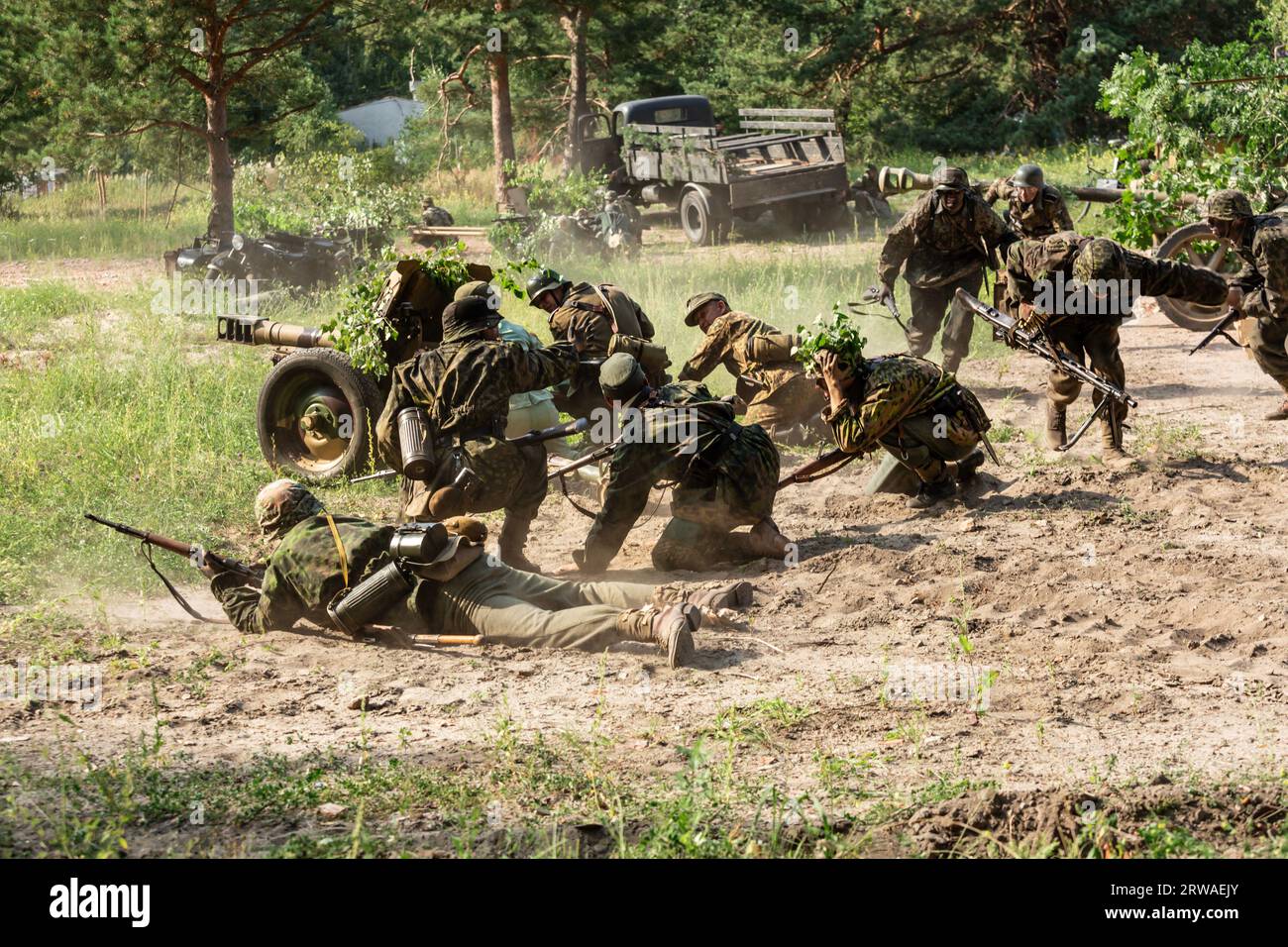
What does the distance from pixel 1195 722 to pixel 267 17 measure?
50.6 ft

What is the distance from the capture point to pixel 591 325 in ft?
30.1

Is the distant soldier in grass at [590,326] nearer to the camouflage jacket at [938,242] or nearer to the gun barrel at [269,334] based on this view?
the gun barrel at [269,334]

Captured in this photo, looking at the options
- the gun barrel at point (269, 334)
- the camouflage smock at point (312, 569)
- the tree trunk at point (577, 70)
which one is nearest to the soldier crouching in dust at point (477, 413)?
the camouflage smock at point (312, 569)

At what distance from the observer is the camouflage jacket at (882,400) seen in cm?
821

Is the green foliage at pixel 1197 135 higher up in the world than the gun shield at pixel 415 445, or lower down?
higher up

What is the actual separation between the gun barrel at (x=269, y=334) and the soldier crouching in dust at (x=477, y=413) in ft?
6.07

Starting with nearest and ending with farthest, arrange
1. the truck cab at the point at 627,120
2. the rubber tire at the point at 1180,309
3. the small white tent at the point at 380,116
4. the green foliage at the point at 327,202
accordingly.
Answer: the rubber tire at the point at 1180,309 < the green foliage at the point at 327,202 < the truck cab at the point at 627,120 < the small white tent at the point at 380,116

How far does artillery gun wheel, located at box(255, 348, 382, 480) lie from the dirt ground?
1487mm

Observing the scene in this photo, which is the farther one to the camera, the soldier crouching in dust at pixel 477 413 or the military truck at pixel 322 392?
the military truck at pixel 322 392

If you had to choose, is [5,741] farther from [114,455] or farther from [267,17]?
[267,17]

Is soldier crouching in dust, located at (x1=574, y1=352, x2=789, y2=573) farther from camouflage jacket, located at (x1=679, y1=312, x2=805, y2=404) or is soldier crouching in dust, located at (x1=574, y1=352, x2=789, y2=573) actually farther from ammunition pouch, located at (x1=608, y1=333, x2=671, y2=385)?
camouflage jacket, located at (x1=679, y1=312, x2=805, y2=404)

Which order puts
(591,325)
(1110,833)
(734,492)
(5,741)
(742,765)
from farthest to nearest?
1. (591,325)
2. (734,492)
3. (5,741)
4. (742,765)
5. (1110,833)

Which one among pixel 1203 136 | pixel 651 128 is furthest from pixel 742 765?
pixel 651 128

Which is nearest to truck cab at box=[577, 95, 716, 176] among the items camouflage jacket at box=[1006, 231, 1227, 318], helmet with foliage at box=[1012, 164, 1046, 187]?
helmet with foliage at box=[1012, 164, 1046, 187]
